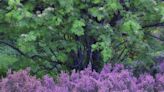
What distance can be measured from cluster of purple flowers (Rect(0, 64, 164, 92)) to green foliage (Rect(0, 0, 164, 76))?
101 centimetres

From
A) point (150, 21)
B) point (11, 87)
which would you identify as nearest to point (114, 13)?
point (150, 21)

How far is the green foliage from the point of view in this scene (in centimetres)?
487

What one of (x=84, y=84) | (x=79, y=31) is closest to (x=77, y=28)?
(x=79, y=31)

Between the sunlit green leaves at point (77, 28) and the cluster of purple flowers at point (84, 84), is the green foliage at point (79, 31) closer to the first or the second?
the sunlit green leaves at point (77, 28)

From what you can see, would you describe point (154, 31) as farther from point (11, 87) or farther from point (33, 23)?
point (11, 87)

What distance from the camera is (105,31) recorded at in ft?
16.8

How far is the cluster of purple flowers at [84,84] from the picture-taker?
3630 millimetres

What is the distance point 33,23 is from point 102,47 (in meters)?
0.87

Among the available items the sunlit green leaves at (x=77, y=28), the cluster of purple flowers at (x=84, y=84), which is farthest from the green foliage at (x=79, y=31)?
the cluster of purple flowers at (x=84, y=84)

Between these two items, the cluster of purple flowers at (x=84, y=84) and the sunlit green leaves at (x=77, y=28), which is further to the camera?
the sunlit green leaves at (x=77, y=28)

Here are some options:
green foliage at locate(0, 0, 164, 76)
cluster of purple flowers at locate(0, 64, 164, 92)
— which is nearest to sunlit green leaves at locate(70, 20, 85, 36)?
green foliage at locate(0, 0, 164, 76)

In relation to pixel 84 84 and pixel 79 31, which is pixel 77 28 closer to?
pixel 79 31

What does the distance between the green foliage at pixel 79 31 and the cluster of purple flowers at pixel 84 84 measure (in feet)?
3.31

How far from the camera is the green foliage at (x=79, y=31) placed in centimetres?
487
